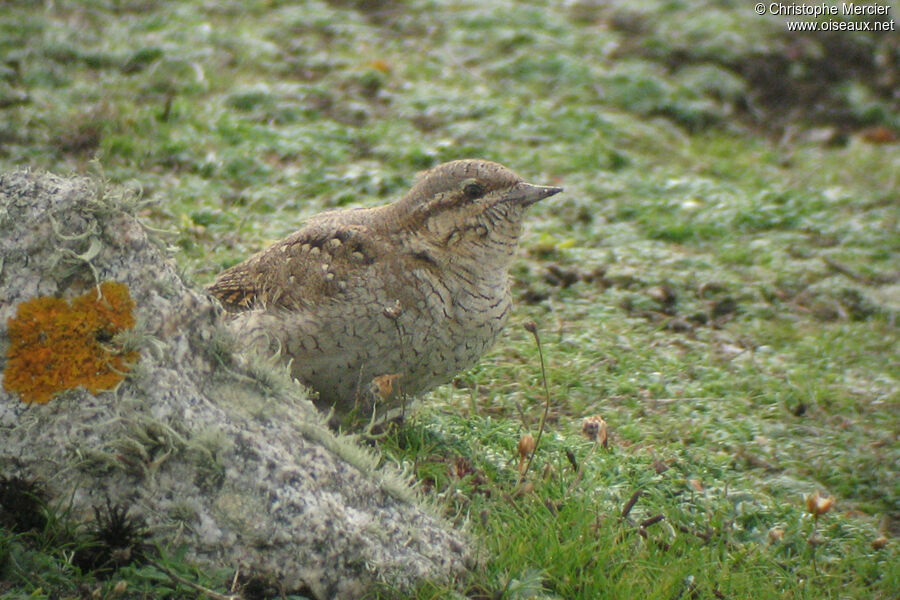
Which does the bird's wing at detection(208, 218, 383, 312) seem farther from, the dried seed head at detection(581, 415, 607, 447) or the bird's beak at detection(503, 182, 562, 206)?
the dried seed head at detection(581, 415, 607, 447)

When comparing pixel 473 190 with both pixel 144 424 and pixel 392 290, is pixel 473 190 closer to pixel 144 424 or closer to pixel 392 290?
pixel 392 290

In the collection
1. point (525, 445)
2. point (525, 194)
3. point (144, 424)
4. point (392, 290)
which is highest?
point (525, 194)

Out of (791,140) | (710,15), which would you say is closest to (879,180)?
(791,140)

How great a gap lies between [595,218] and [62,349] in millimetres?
Result: 4565

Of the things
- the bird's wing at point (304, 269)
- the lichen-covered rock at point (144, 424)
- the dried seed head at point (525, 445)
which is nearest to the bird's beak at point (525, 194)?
the bird's wing at point (304, 269)

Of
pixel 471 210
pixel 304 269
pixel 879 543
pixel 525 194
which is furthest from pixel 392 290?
pixel 879 543

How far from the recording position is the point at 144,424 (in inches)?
108

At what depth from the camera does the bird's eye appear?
411 cm

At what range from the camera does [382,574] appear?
9.27 ft

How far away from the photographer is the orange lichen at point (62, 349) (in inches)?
108

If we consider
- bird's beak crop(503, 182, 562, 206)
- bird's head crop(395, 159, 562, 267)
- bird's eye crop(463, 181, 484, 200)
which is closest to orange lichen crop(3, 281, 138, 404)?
bird's head crop(395, 159, 562, 267)

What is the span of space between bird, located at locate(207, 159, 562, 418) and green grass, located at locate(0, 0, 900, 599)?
0.38 metres

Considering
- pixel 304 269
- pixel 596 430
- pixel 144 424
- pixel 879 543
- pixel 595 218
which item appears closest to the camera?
pixel 144 424

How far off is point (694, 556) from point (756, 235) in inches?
149
